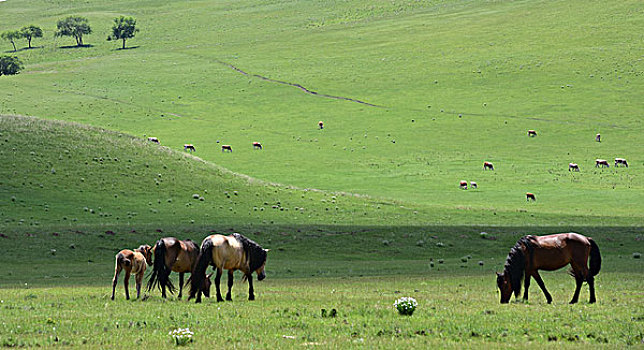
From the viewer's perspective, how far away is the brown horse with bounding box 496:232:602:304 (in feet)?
61.5

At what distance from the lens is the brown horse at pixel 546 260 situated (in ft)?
61.5

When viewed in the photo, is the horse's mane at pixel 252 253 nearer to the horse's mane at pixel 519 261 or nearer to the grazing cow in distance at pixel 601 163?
the horse's mane at pixel 519 261

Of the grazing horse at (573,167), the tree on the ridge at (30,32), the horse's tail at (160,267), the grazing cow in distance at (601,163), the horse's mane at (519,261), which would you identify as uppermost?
the tree on the ridge at (30,32)

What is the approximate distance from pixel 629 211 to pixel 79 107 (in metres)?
76.1

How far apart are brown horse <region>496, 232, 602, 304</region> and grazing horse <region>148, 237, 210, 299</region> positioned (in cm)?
802

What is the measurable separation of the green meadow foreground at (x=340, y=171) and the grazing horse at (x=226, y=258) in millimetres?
811

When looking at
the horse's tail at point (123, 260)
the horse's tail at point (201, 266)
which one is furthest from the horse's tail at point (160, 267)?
the horse's tail at point (201, 266)

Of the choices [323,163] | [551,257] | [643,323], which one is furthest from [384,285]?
[323,163]

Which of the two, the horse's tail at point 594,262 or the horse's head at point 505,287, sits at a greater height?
the horse's tail at point 594,262

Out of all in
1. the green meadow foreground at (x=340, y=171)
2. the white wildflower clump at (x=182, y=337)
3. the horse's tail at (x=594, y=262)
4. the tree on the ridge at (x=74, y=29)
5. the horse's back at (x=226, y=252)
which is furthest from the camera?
the tree on the ridge at (x=74, y=29)

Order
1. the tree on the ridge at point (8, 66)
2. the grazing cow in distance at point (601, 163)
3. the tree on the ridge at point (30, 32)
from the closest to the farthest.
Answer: the grazing cow in distance at point (601, 163) < the tree on the ridge at point (8, 66) < the tree on the ridge at point (30, 32)

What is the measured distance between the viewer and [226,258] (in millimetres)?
19609

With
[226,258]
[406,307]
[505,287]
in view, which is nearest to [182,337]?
[406,307]

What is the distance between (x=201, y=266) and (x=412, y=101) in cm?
9212
